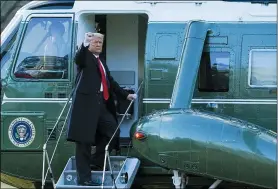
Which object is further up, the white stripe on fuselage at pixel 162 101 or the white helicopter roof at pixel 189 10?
the white helicopter roof at pixel 189 10

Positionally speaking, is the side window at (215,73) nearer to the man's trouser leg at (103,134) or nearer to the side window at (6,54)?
the man's trouser leg at (103,134)

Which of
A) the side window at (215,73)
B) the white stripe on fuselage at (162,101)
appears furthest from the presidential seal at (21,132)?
the side window at (215,73)

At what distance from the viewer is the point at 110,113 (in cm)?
760

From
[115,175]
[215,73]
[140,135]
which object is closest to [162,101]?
[215,73]

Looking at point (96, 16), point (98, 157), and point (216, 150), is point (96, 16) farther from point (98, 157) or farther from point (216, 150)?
point (216, 150)

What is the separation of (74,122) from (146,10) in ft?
6.68

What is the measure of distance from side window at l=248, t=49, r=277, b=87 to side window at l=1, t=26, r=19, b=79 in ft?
10.6

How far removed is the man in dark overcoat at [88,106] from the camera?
709 cm

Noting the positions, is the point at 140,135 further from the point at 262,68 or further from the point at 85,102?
the point at 262,68

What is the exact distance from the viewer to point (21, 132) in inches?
326

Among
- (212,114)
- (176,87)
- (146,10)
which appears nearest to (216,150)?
(212,114)

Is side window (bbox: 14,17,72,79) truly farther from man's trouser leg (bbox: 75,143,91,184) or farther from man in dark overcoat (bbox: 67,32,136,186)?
man's trouser leg (bbox: 75,143,91,184)

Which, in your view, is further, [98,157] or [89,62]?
[98,157]

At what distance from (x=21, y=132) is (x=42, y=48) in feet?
3.87
